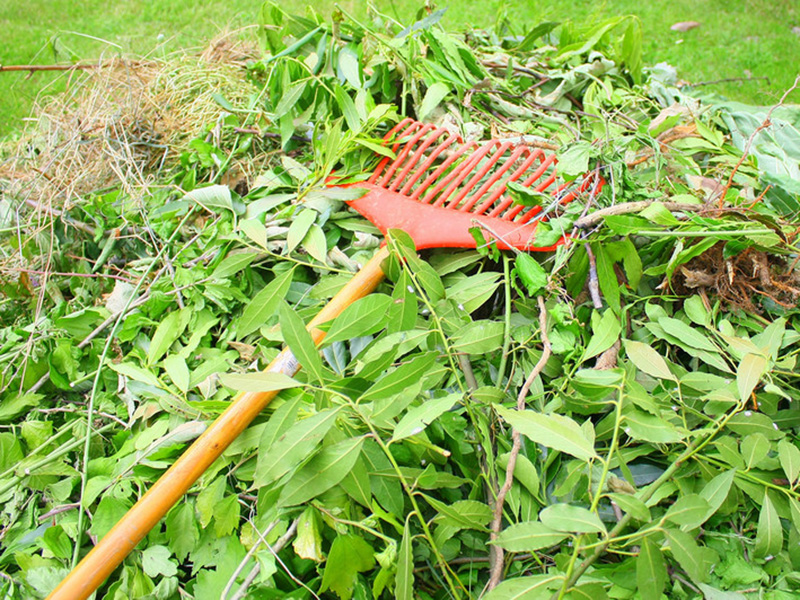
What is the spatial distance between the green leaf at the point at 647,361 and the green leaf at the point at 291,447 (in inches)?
18.7

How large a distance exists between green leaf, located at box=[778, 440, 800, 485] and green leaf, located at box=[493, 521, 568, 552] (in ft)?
1.22

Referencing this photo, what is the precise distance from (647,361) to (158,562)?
31.1 inches

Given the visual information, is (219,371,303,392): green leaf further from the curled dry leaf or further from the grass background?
the curled dry leaf

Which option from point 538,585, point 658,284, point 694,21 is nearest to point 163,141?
point 658,284

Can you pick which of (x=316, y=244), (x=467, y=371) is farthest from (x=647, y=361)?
(x=316, y=244)

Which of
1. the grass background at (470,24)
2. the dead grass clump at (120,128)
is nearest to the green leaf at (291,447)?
the dead grass clump at (120,128)

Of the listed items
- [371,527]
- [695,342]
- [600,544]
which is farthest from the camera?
[695,342]

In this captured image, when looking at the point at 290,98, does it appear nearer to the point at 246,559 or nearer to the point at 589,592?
the point at 246,559

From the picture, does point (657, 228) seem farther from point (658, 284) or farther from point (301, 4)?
point (301, 4)

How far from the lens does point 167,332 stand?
3.31 feet

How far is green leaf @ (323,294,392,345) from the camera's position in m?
0.77

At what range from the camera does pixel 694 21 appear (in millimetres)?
2621

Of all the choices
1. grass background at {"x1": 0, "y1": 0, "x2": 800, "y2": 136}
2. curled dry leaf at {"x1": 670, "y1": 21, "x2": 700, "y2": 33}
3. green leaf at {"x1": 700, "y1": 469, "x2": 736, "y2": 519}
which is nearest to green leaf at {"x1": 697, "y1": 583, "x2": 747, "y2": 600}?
green leaf at {"x1": 700, "y1": 469, "x2": 736, "y2": 519}

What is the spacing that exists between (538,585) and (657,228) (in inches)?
23.9
